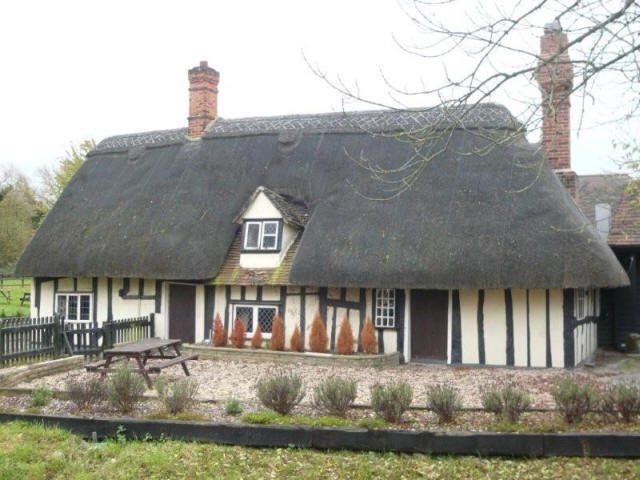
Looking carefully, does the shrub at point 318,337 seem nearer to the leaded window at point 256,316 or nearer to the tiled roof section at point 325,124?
the leaded window at point 256,316

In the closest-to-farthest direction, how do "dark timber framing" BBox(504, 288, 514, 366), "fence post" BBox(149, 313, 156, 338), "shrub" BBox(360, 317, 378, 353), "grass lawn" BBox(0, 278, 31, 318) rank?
"dark timber framing" BBox(504, 288, 514, 366) < "shrub" BBox(360, 317, 378, 353) < "fence post" BBox(149, 313, 156, 338) < "grass lawn" BBox(0, 278, 31, 318)

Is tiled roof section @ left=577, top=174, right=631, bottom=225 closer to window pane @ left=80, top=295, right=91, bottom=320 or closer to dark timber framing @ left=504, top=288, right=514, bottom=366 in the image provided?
dark timber framing @ left=504, top=288, right=514, bottom=366

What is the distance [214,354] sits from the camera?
615 inches

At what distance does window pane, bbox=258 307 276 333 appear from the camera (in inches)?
650

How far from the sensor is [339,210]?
53.1 ft

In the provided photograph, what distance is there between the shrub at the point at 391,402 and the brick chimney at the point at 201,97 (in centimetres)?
1426

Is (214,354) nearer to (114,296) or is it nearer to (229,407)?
(114,296)

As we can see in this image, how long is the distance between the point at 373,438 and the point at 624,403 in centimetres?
307

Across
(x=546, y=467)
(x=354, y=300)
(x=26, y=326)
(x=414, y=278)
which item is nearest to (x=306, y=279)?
(x=354, y=300)

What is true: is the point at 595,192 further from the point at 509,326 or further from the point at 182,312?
the point at 182,312

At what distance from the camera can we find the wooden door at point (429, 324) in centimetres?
1502

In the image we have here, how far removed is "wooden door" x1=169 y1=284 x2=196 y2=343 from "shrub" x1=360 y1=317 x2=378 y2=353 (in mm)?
4841

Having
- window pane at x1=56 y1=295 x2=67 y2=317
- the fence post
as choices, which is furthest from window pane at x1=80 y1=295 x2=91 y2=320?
the fence post

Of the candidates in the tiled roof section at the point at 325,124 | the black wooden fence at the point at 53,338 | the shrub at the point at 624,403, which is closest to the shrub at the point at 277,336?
the black wooden fence at the point at 53,338
